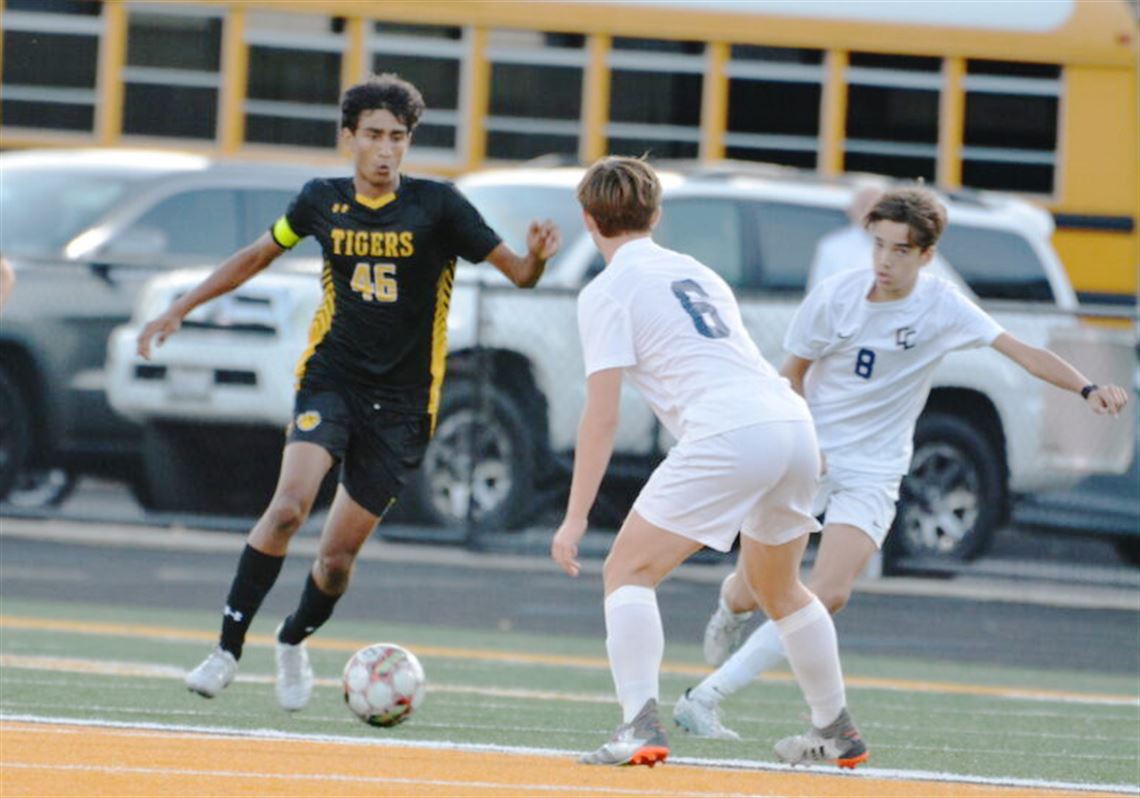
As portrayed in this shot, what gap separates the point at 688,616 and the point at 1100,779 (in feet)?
20.7

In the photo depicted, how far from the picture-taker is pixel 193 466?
1614 centimetres

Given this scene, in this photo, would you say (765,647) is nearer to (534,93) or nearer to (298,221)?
(298,221)

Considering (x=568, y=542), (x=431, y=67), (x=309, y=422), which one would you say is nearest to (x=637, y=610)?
(x=568, y=542)

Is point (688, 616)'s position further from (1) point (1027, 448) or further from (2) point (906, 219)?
(2) point (906, 219)

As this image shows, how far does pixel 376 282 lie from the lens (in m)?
9.27

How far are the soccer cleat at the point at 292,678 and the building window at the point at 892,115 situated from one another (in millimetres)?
10077

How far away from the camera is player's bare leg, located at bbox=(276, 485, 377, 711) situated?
9.35 metres

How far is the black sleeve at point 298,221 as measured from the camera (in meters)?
9.35

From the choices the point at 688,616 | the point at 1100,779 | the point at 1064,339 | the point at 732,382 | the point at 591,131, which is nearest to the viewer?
the point at 732,382

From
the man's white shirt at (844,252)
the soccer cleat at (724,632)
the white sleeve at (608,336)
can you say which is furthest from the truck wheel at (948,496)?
the white sleeve at (608,336)

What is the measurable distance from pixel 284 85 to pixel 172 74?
2.51ft

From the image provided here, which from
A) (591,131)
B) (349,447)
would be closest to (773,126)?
(591,131)

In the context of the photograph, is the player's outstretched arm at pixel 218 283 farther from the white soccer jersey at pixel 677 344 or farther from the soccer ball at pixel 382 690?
the white soccer jersey at pixel 677 344

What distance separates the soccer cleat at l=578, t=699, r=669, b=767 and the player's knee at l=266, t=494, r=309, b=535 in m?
2.11
